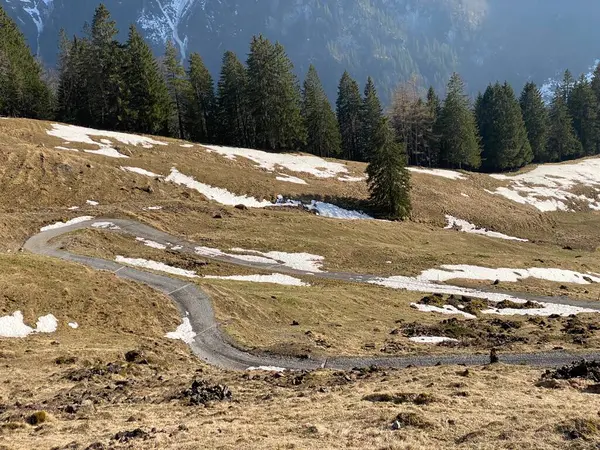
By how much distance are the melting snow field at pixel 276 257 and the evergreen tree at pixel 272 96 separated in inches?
1564

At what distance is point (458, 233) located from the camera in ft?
171

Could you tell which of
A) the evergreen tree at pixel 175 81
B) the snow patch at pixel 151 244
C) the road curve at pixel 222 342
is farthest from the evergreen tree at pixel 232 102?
the road curve at pixel 222 342

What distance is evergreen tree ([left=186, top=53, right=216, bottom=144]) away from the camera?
79.1 meters

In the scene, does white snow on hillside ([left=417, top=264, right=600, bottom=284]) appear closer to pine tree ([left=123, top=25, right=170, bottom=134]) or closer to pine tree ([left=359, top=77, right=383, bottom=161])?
pine tree ([left=359, top=77, right=383, bottom=161])

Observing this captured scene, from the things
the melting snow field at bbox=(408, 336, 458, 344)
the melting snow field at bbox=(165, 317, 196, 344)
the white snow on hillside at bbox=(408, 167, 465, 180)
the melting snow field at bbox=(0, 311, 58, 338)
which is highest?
the white snow on hillside at bbox=(408, 167, 465, 180)

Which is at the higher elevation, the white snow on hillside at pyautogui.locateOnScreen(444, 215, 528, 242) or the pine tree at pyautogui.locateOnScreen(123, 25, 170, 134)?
the pine tree at pyautogui.locateOnScreen(123, 25, 170, 134)

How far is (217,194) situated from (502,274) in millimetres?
30958

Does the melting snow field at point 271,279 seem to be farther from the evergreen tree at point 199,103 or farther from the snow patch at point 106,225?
the evergreen tree at point 199,103

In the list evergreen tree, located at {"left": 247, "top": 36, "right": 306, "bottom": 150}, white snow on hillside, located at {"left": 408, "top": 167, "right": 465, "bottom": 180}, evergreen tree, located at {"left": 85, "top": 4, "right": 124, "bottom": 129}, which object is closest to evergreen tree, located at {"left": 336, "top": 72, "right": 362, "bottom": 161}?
evergreen tree, located at {"left": 247, "top": 36, "right": 306, "bottom": 150}

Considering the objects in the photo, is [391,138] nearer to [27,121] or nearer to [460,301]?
[460,301]

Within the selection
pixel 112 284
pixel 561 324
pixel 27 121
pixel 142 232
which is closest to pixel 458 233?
pixel 561 324

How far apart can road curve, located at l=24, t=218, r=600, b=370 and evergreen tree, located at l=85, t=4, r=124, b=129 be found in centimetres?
4143

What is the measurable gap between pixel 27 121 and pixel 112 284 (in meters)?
46.4

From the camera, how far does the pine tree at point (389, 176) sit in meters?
54.6
